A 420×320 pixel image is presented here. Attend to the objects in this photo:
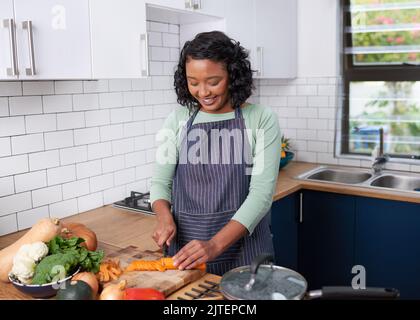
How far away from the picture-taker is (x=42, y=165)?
2.17 meters

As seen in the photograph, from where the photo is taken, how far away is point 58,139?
2.24 m

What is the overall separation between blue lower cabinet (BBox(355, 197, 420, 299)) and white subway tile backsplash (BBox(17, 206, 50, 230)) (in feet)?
5.81

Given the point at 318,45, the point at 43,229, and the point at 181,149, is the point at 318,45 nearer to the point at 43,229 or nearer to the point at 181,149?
the point at 181,149

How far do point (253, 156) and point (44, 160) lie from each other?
3.33ft

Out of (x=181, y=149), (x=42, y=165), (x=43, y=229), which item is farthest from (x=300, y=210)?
(x=43, y=229)

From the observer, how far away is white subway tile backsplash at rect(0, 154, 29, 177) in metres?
2.02

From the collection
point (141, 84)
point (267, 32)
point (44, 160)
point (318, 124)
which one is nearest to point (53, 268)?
point (44, 160)

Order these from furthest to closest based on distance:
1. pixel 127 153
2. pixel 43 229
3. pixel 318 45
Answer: pixel 318 45, pixel 127 153, pixel 43 229

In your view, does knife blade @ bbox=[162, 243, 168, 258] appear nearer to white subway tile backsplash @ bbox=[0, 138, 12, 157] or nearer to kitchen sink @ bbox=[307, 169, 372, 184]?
white subway tile backsplash @ bbox=[0, 138, 12, 157]

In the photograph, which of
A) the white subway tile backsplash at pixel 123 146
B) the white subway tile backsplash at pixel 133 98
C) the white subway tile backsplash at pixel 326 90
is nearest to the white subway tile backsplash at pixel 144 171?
the white subway tile backsplash at pixel 123 146

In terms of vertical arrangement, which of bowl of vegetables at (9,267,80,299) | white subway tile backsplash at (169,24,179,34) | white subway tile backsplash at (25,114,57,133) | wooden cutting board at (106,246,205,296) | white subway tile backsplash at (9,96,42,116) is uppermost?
white subway tile backsplash at (169,24,179,34)

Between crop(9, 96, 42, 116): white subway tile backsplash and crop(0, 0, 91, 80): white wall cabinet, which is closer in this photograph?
crop(0, 0, 91, 80): white wall cabinet

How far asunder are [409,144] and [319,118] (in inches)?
25.9

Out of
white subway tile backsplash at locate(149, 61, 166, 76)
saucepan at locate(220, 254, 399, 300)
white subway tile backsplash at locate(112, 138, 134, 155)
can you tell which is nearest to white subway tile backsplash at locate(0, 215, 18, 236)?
white subway tile backsplash at locate(112, 138, 134, 155)
